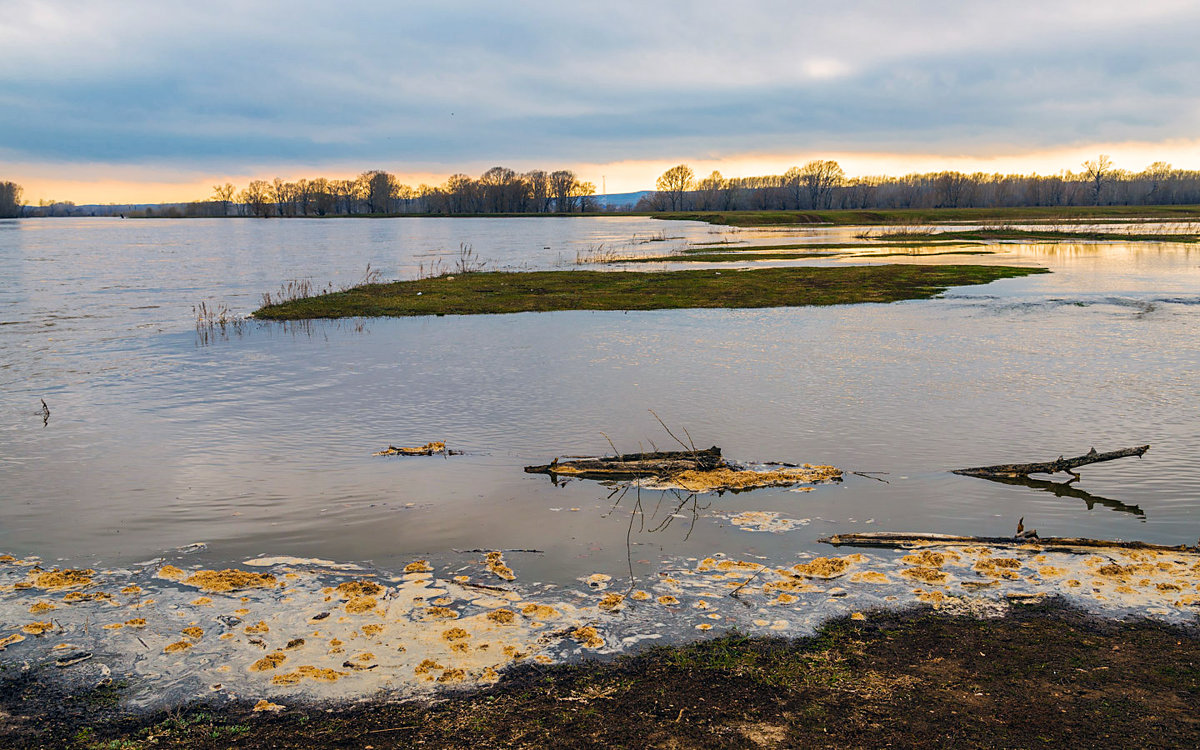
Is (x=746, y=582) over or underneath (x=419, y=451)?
underneath

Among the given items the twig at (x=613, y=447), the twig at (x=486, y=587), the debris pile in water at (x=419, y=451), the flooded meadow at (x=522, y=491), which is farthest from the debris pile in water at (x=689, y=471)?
the twig at (x=486, y=587)

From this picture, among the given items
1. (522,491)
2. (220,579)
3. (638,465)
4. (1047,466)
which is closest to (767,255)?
(1047,466)

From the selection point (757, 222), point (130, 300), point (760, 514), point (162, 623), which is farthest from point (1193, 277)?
point (757, 222)

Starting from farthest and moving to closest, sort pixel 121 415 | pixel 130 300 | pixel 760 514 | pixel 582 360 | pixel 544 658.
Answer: pixel 130 300 < pixel 582 360 < pixel 121 415 < pixel 760 514 < pixel 544 658

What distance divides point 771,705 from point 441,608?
350 centimetres

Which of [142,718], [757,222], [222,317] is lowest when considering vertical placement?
[142,718]

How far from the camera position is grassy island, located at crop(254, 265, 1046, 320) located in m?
32.5

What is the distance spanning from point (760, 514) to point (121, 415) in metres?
13.1

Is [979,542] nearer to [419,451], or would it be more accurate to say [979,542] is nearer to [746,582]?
[746,582]

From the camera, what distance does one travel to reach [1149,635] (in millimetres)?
7516

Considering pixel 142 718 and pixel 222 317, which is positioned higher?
pixel 222 317

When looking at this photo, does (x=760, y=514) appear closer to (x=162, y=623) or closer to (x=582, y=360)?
(x=162, y=623)

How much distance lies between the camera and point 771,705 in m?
6.50

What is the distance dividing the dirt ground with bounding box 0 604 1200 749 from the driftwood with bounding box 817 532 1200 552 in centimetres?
219
